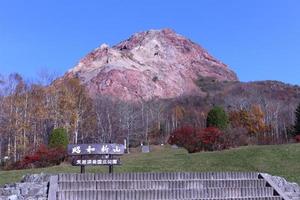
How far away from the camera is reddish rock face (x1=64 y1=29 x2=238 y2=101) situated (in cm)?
9131

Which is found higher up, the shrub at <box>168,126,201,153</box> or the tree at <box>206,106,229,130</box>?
the tree at <box>206,106,229,130</box>

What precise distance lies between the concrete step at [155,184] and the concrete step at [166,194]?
0.27m

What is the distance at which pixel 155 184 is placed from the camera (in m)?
8.91

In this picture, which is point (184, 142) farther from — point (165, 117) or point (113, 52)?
point (113, 52)

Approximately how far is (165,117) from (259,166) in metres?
53.6

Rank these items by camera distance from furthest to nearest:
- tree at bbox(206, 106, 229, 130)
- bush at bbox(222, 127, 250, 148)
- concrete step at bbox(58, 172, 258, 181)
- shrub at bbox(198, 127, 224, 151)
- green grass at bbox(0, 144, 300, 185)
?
tree at bbox(206, 106, 229, 130) → bush at bbox(222, 127, 250, 148) → shrub at bbox(198, 127, 224, 151) → green grass at bbox(0, 144, 300, 185) → concrete step at bbox(58, 172, 258, 181)

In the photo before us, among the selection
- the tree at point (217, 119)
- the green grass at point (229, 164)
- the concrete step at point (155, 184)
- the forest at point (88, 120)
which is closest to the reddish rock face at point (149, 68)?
the forest at point (88, 120)

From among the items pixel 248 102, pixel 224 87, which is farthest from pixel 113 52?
pixel 248 102

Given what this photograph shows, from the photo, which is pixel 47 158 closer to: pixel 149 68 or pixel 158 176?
pixel 158 176

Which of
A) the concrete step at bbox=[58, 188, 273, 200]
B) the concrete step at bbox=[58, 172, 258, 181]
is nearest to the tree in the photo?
the concrete step at bbox=[58, 172, 258, 181]

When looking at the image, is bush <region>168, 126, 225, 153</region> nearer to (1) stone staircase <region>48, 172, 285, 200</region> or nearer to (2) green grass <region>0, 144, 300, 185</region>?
(2) green grass <region>0, 144, 300, 185</region>

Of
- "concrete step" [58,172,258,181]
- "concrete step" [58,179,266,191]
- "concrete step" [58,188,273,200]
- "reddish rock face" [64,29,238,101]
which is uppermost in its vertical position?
"reddish rock face" [64,29,238,101]

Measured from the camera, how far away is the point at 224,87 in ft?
344

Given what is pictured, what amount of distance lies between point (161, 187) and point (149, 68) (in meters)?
99.4
